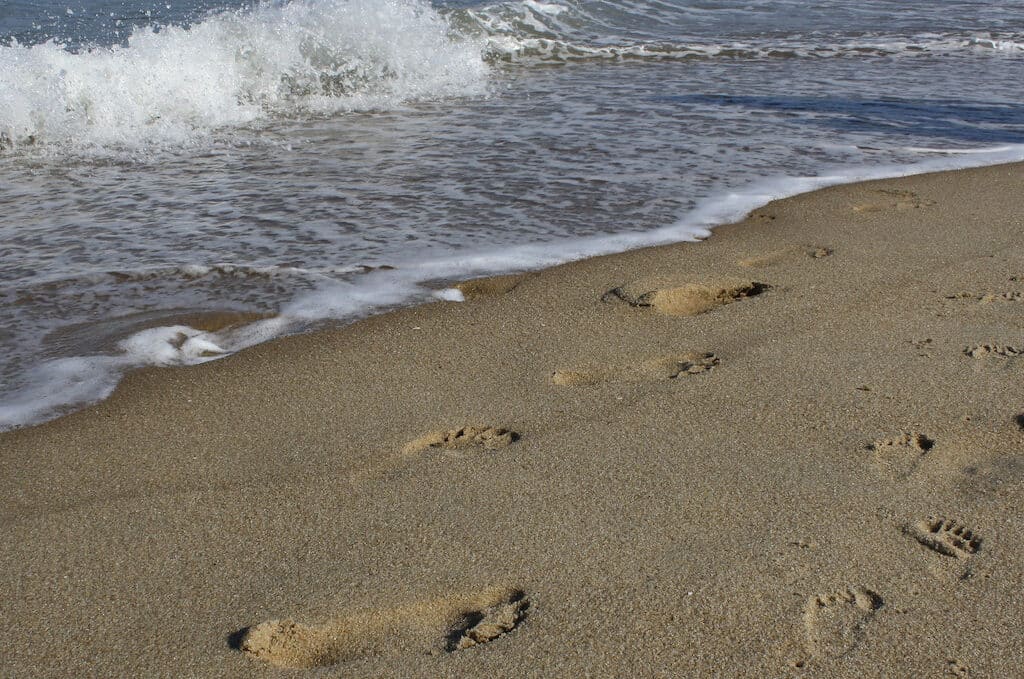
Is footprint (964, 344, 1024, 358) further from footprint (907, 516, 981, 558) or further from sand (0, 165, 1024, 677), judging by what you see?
footprint (907, 516, 981, 558)

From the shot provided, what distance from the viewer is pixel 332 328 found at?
3.49 m

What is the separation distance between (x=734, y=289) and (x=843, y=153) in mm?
2654

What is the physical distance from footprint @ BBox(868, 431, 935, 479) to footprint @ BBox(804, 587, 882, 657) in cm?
51

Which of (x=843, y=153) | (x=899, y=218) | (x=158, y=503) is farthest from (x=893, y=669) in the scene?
(x=843, y=153)

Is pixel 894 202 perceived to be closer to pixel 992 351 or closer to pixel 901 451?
pixel 992 351

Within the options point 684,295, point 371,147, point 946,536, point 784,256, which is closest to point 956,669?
point 946,536

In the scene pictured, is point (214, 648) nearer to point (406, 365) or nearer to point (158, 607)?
point (158, 607)

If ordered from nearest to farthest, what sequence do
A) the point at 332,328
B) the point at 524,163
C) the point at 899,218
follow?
the point at 332,328 < the point at 899,218 < the point at 524,163

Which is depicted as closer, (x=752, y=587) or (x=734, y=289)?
(x=752, y=587)

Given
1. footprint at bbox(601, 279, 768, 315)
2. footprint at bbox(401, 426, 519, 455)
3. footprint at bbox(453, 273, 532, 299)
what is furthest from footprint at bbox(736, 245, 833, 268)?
footprint at bbox(401, 426, 519, 455)

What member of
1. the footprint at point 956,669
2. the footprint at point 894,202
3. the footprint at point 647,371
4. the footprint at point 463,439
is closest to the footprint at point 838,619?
the footprint at point 956,669

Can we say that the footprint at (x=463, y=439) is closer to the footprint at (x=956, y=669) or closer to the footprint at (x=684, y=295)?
the footprint at (x=684, y=295)

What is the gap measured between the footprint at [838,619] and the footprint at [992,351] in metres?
1.34

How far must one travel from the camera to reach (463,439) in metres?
2.66
